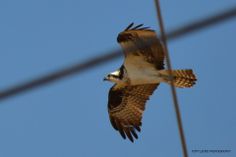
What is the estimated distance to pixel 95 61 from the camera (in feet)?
5.45

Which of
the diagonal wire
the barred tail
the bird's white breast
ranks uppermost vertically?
the bird's white breast

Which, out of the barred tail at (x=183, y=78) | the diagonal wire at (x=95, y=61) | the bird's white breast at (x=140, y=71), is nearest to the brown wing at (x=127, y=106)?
the bird's white breast at (x=140, y=71)

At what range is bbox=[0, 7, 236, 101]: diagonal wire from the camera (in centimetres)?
160

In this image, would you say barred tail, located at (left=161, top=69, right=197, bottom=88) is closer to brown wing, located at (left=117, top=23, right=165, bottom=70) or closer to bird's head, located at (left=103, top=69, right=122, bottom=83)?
brown wing, located at (left=117, top=23, right=165, bottom=70)

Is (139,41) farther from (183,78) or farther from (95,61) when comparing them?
(95,61)

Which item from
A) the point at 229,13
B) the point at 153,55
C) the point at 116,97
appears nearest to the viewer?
the point at 229,13

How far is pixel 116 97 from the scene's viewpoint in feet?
38.0

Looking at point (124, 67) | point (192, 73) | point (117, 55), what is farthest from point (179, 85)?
point (117, 55)

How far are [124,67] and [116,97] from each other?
93cm

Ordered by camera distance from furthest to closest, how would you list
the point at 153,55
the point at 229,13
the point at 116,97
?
1. the point at 116,97
2. the point at 153,55
3. the point at 229,13

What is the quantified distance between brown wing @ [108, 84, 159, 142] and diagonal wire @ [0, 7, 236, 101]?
9.83 m

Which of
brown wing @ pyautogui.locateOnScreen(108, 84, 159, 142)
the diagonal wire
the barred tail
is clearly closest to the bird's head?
brown wing @ pyautogui.locateOnScreen(108, 84, 159, 142)

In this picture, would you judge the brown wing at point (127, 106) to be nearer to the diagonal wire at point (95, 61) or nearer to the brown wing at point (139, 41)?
the brown wing at point (139, 41)

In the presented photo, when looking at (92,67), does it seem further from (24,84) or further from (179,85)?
(179,85)
